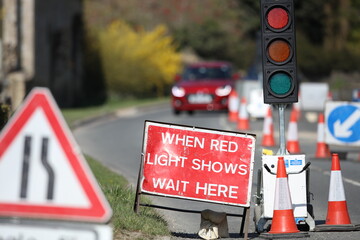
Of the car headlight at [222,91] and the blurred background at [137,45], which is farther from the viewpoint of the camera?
the blurred background at [137,45]

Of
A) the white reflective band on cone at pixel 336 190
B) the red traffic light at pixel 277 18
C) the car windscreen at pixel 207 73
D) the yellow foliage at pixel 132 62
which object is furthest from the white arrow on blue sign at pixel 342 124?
the yellow foliage at pixel 132 62

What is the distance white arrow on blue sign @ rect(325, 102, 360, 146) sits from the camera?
16844mm

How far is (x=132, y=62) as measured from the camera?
44969 millimetres

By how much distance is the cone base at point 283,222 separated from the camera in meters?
9.40

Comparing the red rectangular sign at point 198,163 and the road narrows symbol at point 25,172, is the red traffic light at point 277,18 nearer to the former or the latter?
the red rectangular sign at point 198,163

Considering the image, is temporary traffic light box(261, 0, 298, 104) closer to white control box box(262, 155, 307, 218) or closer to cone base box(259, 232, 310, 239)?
white control box box(262, 155, 307, 218)

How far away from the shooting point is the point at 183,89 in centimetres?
3095

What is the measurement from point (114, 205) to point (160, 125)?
1048 mm

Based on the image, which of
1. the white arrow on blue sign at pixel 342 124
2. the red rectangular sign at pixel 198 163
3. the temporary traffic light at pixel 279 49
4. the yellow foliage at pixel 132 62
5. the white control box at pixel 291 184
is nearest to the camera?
the red rectangular sign at pixel 198 163

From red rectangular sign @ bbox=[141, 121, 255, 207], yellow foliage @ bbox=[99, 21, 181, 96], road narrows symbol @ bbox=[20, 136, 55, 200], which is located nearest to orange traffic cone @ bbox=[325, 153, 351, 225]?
red rectangular sign @ bbox=[141, 121, 255, 207]

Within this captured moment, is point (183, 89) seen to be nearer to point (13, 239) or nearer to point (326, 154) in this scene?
point (326, 154)

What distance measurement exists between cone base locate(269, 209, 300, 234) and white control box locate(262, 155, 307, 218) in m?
0.33

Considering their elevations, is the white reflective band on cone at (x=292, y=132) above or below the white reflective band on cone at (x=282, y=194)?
below

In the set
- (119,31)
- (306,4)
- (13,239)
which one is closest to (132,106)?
(119,31)
